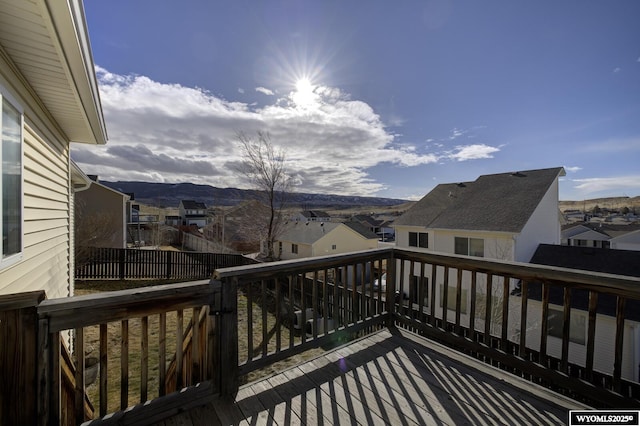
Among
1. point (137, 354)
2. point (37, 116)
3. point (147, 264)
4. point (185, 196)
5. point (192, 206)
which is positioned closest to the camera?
point (37, 116)

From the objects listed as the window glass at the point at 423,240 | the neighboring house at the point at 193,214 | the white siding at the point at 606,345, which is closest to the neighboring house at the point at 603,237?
the window glass at the point at 423,240

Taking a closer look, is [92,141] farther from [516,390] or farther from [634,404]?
[634,404]

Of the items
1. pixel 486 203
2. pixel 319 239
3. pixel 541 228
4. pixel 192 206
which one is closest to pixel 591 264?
pixel 541 228

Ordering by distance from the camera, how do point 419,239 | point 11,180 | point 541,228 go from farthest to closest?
point 419,239
point 541,228
point 11,180

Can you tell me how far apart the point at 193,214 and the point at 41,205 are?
4804cm

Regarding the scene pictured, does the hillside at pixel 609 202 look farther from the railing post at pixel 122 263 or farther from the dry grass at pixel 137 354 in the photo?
the railing post at pixel 122 263

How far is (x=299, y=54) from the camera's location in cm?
655

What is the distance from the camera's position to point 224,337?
202 cm

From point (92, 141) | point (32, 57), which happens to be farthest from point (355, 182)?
point (32, 57)

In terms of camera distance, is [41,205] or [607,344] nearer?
Result: [41,205]

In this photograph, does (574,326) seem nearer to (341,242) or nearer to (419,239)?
(419,239)

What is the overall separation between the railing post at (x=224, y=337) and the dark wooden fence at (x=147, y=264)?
35.1 feet

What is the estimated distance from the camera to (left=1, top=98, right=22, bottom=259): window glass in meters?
2.29

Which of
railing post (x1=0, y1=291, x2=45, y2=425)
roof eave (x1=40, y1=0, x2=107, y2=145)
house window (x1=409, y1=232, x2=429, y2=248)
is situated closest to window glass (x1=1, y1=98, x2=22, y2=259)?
roof eave (x1=40, y1=0, x2=107, y2=145)
